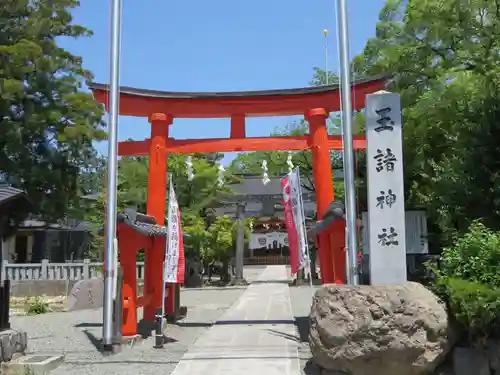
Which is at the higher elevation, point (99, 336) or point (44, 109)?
point (44, 109)

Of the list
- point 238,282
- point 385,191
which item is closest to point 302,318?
point 385,191

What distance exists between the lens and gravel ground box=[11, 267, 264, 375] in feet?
26.0

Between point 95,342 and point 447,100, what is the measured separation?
31.3ft

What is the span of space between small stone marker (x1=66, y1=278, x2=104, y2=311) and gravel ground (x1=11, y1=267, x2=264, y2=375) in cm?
53

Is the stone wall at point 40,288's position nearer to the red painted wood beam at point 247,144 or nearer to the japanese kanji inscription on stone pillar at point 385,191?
the red painted wood beam at point 247,144

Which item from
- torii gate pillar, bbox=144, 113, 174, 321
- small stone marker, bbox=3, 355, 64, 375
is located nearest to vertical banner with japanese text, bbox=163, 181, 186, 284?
torii gate pillar, bbox=144, 113, 174, 321

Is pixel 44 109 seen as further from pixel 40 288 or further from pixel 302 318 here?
pixel 302 318

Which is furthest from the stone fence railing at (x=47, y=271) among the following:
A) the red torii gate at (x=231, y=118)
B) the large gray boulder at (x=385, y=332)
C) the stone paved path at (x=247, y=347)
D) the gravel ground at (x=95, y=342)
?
the large gray boulder at (x=385, y=332)

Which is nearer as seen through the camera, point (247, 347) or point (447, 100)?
point (247, 347)

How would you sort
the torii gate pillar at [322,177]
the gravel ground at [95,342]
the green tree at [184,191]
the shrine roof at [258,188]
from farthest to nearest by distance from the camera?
the shrine roof at [258,188]
the green tree at [184,191]
the torii gate pillar at [322,177]
the gravel ground at [95,342]

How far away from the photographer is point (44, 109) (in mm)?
18906

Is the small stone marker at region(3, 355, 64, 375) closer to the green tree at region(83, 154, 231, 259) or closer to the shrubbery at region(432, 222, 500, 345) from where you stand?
the shrubbery at region(432, 222, 500, 345)

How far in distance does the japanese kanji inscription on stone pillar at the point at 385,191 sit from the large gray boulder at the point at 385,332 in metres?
0.50

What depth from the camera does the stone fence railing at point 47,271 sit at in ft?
62.3
